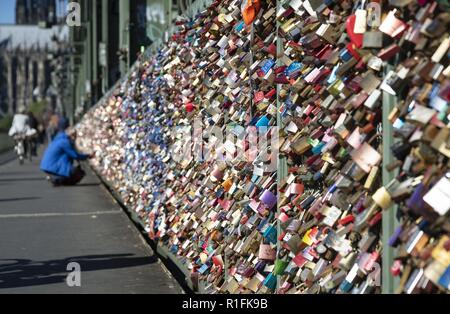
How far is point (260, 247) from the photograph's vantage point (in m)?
5.18

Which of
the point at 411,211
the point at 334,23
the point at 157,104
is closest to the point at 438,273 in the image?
the point at 411,211

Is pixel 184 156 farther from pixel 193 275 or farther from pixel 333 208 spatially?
pixel 333 208

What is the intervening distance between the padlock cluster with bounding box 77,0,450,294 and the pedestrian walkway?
513 millimetres

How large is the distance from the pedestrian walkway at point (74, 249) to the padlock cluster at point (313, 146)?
51 centimetres

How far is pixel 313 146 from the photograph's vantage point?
428 centimetres

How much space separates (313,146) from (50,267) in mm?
A: 4679

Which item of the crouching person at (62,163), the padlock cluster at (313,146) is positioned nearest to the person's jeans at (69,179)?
the crouching person at (62,163)

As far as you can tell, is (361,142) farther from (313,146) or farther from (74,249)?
(74,249)

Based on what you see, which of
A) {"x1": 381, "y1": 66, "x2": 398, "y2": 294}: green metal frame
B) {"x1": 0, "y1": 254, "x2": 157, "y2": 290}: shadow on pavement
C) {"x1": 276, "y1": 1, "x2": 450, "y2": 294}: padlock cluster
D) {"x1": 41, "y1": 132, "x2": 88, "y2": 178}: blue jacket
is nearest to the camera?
{"x1": 276, "y1": 1, "x2": 450, "y2": 294}: padlock cluster

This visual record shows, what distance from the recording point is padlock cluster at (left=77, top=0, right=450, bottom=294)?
9.98 feet
